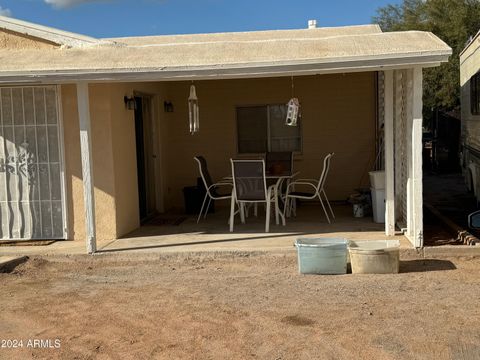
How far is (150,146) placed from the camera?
33.7ft

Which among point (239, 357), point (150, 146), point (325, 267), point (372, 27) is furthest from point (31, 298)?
point (372, 27)

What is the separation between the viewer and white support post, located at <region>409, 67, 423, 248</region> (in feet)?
21.5

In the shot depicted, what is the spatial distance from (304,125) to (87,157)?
5.14 metres

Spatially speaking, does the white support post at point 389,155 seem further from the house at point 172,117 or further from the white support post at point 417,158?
the white support post at point 417,158

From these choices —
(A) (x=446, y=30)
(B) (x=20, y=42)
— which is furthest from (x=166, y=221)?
(A) (x=446, y=30)

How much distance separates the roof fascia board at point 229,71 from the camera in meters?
6.38

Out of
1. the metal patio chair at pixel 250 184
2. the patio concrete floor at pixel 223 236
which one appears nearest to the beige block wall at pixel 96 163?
the patio concrete floor at pixel 223 236

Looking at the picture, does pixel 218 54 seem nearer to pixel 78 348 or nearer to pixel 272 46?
pixel 272 46

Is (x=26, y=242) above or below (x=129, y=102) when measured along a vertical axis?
below

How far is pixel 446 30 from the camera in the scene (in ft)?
76.3

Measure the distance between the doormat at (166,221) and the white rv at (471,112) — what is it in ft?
16.7

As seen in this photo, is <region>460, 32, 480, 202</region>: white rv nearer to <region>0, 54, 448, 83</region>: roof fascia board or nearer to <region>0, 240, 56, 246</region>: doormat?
<region>0, 54, 448, 83</region>: roof fascia board

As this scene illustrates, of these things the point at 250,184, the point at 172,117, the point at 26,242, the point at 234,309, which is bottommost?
the point at 234,309

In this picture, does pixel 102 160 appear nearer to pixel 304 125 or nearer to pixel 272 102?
pixel 272 102
